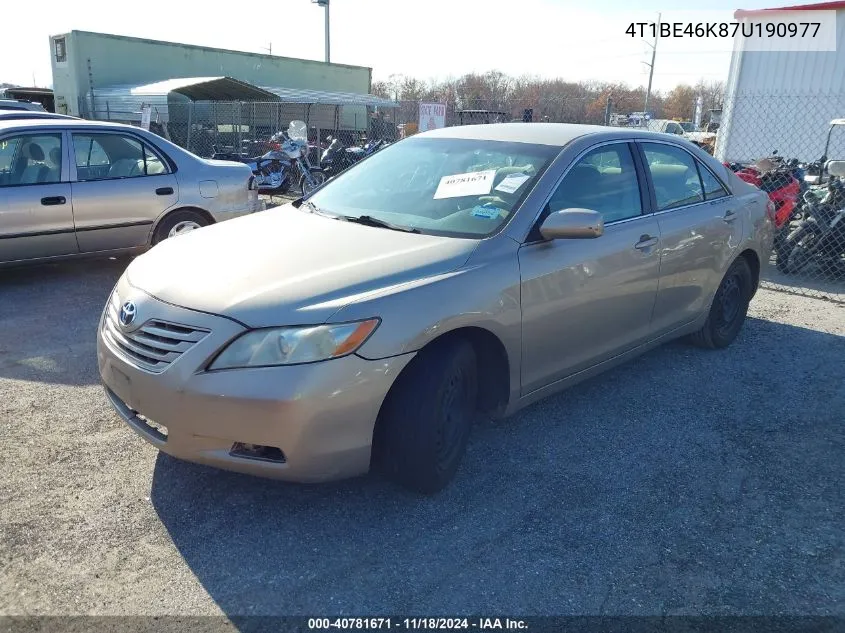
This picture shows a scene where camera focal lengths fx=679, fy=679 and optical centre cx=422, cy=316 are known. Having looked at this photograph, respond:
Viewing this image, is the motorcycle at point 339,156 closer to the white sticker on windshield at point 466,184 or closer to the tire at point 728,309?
the tire at point 728,309

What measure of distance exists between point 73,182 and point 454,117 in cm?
1501

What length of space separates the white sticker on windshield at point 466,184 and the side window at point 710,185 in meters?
1.92

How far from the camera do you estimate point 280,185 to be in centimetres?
1345

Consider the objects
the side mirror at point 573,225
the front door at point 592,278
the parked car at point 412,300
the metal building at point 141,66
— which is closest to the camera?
the parked car at point 412,300

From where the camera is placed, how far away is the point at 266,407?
257cm

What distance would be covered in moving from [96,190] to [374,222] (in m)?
4.00

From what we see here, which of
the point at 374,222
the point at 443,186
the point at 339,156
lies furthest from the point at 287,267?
the point at 339,156

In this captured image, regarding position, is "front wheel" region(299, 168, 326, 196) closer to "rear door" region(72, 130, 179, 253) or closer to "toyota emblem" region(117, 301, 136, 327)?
"rear door" region(72, 130, 179, 253)

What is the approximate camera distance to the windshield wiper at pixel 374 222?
3465mm

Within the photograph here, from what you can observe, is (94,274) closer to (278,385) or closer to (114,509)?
(114,509)

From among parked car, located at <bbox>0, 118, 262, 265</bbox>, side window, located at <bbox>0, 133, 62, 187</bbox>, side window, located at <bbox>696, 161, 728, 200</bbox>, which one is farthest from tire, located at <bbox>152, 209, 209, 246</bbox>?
side window, located at <bbox>696, 161, 728, 200</bbox>

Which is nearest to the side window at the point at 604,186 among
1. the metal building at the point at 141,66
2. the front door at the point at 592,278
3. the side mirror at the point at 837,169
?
the front door at the point at 592,278

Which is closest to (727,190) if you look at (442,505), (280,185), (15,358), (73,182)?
(442,505)

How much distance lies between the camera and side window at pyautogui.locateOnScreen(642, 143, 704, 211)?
14.2 ft
